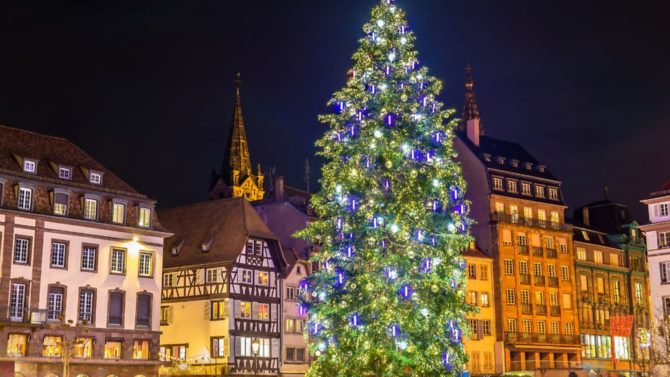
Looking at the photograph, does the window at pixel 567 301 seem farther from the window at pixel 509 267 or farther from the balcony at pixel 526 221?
the window at pixel 509 267

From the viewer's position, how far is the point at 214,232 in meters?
73.8

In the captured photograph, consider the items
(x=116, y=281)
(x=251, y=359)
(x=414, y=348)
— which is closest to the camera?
(x=414, y=348)

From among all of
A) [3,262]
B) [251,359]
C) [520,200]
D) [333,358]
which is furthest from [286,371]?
[333,358]

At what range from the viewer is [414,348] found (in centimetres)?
3344

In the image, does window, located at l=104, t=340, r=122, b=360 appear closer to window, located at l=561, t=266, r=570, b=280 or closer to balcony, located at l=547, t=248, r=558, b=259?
balcony, located at l=547, t=248, r=558, b=259

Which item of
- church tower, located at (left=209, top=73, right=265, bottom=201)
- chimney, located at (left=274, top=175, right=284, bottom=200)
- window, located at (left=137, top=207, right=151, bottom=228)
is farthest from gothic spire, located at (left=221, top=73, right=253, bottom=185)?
window, located at (left=137, top=207, right=151, bottom=228)

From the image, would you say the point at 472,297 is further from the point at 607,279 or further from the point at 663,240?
the point at 607,279

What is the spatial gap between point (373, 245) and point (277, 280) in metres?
40.2

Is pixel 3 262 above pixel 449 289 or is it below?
above

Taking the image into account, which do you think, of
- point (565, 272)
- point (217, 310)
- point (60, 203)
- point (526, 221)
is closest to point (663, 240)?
point (526, 221)

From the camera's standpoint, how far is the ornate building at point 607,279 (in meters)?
Answer: 95.9

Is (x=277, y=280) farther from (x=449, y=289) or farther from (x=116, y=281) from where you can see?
(x=449, y=289)

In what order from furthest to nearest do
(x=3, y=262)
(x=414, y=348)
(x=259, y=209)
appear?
1. (x=259, y=209)
2. (x=3, y=262)
3. (x=414, y=348)

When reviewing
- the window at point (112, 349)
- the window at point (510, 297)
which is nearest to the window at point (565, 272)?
the window at point (510, 297)
